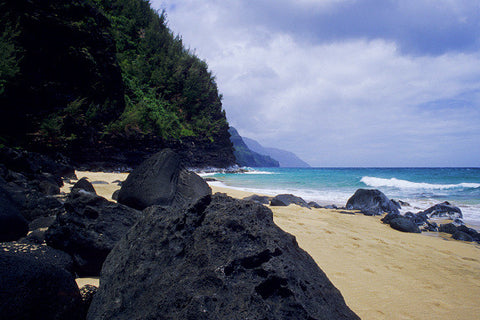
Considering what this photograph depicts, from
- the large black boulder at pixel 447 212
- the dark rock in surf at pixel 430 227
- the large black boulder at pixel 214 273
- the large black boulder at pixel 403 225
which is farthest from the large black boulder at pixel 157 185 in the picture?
the large black boulder at pixel 447 212

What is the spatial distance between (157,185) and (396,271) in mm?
3289

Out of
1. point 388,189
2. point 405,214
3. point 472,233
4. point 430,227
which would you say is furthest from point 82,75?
point 388,189

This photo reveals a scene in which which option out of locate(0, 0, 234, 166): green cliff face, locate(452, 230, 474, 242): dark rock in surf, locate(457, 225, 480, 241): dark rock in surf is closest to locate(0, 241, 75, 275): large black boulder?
locate(452, 230, 474, 242): dark rock in surf

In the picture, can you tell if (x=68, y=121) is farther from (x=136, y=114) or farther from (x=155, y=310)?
(x=155, y=310)

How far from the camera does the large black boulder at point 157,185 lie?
11.4 ft

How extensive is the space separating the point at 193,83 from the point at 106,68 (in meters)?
12.6

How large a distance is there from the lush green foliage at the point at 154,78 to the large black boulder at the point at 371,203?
13.7 metres

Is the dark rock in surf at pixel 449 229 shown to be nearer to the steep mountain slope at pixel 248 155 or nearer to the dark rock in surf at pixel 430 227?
the dark rock in surf at pixel 430 227

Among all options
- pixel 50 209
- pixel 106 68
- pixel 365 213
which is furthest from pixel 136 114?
pixel 365 213

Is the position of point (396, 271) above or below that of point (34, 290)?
below

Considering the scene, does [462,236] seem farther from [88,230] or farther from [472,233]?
[88,230]

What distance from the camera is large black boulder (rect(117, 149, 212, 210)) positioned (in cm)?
348

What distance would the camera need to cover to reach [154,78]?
2030 centimetres

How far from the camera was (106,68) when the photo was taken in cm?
1191
